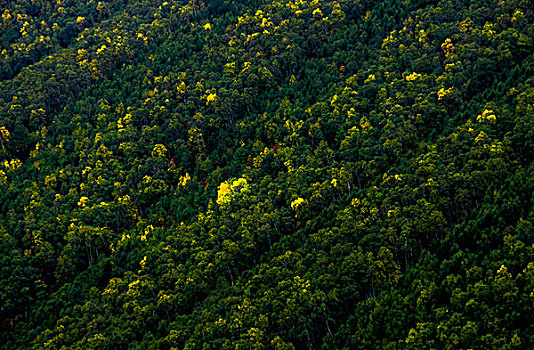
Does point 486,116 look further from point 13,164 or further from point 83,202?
point 13,164

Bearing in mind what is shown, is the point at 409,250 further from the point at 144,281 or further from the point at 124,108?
the point at 124,108

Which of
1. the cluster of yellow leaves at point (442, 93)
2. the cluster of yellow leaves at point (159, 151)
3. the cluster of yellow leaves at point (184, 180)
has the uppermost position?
the cluster of yellow leaves at point (442, 93)

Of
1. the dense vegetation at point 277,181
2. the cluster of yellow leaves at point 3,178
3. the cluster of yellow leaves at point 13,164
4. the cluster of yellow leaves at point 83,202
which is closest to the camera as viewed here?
the dense vegetation at point 277,181

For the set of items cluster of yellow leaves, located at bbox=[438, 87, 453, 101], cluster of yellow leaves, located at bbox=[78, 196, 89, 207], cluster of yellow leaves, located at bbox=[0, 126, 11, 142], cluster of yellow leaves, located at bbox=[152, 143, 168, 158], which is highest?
cluster of yellow leaves, located at bbox=[0, 126, 11, 142]

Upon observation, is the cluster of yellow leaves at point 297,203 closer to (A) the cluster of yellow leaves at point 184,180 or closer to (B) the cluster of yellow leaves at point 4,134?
(A) the cluster of yellow leaves at point 184,180

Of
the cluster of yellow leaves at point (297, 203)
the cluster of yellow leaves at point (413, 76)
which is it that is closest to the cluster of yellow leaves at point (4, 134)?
the cluster of yellow leaves at point (297, 203)

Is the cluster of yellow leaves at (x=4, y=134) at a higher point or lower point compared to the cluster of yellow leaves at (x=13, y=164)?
higher

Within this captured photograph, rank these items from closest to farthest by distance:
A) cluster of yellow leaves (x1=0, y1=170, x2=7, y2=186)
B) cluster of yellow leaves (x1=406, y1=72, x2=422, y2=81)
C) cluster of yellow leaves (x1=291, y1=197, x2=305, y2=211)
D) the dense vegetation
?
the dense vegetation → cluster of yellow leaves (x1=291, y1=197, x2=305, y2=211) → cluster of yellow leaves (x1=406, y1=72, x2=422, y2=81) → cluster of yellow leaves (x1=0, y1=170, x2=7, y2=186)

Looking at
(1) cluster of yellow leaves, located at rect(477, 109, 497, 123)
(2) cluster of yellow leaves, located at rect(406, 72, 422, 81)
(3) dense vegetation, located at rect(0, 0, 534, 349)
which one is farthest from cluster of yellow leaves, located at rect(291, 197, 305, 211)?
(2) cluster of yellow leaves, located at rect(406, 72, 422, 81)

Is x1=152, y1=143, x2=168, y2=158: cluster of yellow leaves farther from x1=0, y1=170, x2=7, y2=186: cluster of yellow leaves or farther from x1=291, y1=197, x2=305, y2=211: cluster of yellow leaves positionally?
x1=291, y1=197, x2=305, y2=211: cluster of yellow leaves
